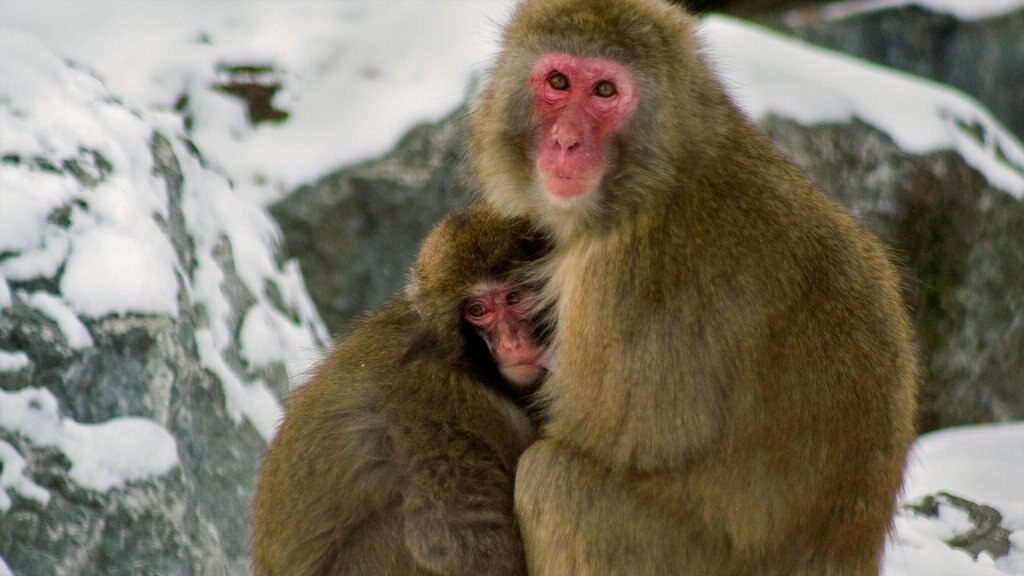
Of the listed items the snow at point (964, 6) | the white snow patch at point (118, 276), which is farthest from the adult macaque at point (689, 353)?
the snow at point (964, 6)

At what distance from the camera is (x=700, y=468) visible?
3.33 m

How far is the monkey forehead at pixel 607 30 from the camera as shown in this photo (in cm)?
351

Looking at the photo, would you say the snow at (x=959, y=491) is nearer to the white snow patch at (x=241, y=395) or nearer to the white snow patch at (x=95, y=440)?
the white snow patch at (x=241, y=395)

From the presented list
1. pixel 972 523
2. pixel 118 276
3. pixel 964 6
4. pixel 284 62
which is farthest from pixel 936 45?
pixel 118 276

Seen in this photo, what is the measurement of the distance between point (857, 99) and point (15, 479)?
5.71 metres

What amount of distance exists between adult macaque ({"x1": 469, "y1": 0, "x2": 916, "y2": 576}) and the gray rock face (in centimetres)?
834

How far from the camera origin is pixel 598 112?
3.44 meters

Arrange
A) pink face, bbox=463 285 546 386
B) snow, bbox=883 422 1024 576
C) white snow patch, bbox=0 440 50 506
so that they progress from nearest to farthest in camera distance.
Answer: pink face, bbox=463 285 546 386 < white snow patch, bbox=0 440 50 506 < snow, bbox=883 422 1024 576

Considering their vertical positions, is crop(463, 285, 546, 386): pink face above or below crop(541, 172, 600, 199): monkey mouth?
below

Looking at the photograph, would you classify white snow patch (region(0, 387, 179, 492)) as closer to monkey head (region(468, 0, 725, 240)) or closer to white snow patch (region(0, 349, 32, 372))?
white snow patch (region(0, 349, 32, 372))

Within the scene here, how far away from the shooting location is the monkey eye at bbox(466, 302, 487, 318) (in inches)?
147

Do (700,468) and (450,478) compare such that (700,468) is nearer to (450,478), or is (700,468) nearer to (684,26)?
(450,478)

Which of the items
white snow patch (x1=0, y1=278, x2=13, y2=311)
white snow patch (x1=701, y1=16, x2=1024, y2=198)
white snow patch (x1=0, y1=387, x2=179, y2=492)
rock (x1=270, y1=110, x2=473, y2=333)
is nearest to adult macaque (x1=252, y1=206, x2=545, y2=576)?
white snow patch (x1=0, y1=387, x2=179, y2=492)

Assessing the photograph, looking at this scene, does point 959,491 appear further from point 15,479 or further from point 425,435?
point 15,479
